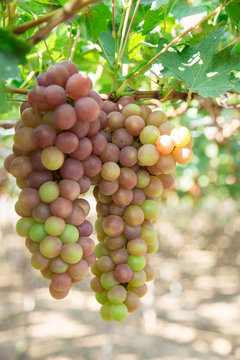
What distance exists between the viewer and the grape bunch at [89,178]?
0.55m

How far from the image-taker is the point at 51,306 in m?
6.47

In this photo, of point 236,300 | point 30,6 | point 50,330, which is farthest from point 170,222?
Answer: point 30,6

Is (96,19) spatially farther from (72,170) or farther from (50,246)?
(50,246)

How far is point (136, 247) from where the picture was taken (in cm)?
67

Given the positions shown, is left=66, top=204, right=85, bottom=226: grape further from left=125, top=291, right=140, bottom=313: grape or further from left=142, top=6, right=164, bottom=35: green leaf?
left=142, top=6, right=164, bottom=35: green leaf

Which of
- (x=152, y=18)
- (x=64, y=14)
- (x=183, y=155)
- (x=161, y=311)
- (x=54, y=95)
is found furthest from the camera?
(x=161, y=311)

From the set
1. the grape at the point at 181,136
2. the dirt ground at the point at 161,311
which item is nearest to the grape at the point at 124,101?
the grape at the point at 181,136

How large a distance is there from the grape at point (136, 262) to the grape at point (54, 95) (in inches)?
11.9

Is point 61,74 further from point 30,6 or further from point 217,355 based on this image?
point 217,355

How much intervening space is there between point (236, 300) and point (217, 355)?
6.91ft

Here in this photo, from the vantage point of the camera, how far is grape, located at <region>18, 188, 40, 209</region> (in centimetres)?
57

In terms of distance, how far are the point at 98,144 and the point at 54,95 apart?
110mm

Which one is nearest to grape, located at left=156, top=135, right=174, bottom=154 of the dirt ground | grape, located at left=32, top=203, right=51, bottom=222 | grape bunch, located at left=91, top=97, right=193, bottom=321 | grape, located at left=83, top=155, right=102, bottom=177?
grape bunch, located at left=91, top=97, right=193, bottom=321

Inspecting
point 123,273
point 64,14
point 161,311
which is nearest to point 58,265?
point 123,273
